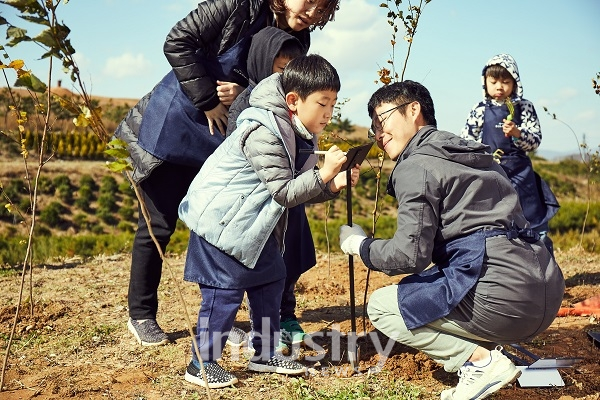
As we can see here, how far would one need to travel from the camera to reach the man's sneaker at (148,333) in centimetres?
332

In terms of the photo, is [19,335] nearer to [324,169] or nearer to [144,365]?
[144,365]

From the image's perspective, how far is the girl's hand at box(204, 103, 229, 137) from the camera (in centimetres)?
292

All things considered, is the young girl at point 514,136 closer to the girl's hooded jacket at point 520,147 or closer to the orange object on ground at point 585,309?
the girl's hooded jacket at point 520,147

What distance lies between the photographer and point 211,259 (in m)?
2.61

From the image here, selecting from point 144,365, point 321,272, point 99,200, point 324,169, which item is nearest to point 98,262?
point 321,272

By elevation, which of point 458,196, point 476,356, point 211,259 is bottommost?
point 476,356

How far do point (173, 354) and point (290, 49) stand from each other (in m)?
1.56

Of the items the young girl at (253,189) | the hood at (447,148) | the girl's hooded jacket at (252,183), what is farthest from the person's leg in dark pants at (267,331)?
the hood at (447,148)

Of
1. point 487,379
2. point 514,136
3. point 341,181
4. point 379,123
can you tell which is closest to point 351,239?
point 341,181

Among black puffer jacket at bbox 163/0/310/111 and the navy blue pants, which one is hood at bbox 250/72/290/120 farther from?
the navy blue pants

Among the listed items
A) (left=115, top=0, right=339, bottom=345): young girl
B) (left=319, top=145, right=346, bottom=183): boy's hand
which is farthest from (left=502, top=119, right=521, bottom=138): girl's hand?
(left=319, top=145, right=346, bottom=183): boy's hand

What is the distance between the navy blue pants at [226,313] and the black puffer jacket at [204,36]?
83 cm

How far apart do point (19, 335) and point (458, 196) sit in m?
2.54

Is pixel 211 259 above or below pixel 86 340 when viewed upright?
above
